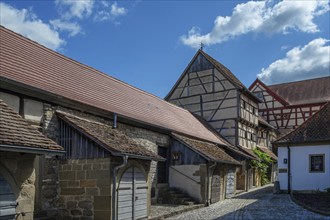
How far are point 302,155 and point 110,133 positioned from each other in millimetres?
11713

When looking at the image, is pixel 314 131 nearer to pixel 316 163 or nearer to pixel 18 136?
pixel 316 163

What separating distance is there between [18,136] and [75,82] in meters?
6.51

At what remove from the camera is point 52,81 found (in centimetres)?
1138

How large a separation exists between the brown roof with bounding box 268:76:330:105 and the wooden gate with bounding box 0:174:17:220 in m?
34.0

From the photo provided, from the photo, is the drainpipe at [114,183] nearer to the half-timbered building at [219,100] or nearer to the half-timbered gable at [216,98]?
the half-timbered building at [219,100]

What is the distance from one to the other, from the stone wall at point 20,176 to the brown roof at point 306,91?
3360 centimetres

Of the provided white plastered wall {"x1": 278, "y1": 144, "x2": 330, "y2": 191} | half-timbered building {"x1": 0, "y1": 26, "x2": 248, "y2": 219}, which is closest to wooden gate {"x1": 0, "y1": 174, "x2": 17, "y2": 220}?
half-timbered building {"x1": 0, "y1": 26, "x2": 248, "y2": 219}

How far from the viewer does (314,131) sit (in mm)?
18797

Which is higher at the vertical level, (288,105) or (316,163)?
(288,105)

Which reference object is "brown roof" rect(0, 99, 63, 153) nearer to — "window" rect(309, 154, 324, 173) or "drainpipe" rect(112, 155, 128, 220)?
"drainpipe" rect(112, 155, 128, 220)

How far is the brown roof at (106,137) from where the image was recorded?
944cm

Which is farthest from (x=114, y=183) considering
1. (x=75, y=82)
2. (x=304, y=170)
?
(x=304, y=170)

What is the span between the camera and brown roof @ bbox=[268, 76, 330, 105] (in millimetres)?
36406

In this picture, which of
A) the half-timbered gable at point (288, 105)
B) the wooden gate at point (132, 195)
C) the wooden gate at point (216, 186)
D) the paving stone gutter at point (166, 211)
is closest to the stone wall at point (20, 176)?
the wooden gate at point (132, 195)
